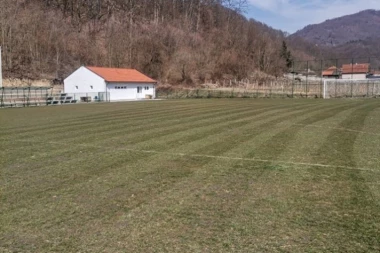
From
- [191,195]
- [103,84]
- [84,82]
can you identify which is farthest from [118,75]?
[191,195]

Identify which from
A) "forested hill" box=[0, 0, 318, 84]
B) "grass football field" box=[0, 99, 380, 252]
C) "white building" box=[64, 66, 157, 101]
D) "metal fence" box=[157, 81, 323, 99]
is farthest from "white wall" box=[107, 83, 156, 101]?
"grass football field" box=[0, 99, 380, 252]

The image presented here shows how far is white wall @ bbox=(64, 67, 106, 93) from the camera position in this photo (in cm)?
4644

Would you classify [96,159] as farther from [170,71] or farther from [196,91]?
[170,71]

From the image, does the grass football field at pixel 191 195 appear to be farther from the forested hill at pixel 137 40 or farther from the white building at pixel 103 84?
the forested hill at pixel 137 40

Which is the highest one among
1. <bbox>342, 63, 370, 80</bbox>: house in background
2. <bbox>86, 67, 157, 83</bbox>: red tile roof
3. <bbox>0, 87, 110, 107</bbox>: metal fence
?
<bbox>342, 63, 370, 80</bbox>: house in background

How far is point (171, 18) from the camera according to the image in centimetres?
9062

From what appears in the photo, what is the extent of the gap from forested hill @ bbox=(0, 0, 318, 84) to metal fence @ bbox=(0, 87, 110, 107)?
14.5 meters

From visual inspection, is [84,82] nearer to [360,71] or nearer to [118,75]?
[118,75]

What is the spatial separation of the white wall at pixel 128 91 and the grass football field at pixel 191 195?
1414 inches

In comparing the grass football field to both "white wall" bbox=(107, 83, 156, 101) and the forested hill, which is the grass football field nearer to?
"white wall" bbox=(107, 83, 156, 101)

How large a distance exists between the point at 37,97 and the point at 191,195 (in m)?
37.3

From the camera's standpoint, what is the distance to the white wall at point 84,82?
46.4 meters

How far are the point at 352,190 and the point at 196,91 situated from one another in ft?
167

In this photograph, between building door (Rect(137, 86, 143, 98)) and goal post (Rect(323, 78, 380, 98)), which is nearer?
goal post (Rect(323, 78, 380, 98))
